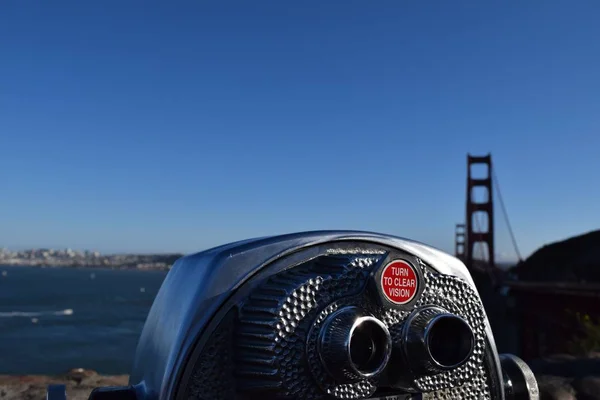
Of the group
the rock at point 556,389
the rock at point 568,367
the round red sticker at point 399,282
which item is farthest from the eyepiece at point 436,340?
the rock at point 568,367

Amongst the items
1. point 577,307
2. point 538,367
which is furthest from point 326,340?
point 577,307

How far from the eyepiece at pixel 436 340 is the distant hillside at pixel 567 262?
61.3 ft

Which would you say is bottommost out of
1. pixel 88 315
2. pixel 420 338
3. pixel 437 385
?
pixel 88 315

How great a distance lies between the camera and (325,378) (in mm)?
1069

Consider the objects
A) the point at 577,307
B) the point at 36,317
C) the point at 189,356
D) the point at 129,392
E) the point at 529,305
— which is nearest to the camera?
the point at 189,356

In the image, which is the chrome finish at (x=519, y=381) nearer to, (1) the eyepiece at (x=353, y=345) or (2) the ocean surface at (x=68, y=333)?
(1) the eyepiece at (x=353, y=345)

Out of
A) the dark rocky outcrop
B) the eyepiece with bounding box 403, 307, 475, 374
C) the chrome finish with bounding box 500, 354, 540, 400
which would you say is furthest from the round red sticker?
the dark rocky outcrop

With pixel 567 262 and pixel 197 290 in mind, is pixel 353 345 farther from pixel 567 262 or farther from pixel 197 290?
pixel 567 262

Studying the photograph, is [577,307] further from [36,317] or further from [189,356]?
[36,317]

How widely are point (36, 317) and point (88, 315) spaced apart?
11.7 ft

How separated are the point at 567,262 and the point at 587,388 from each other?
70.9ft

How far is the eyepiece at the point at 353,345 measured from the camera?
1.04 m

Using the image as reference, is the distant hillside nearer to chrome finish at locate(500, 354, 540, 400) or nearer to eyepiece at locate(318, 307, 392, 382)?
chrome finish at locate(500, 354, 540, 400)

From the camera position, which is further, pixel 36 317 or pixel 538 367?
pixel 36 317
